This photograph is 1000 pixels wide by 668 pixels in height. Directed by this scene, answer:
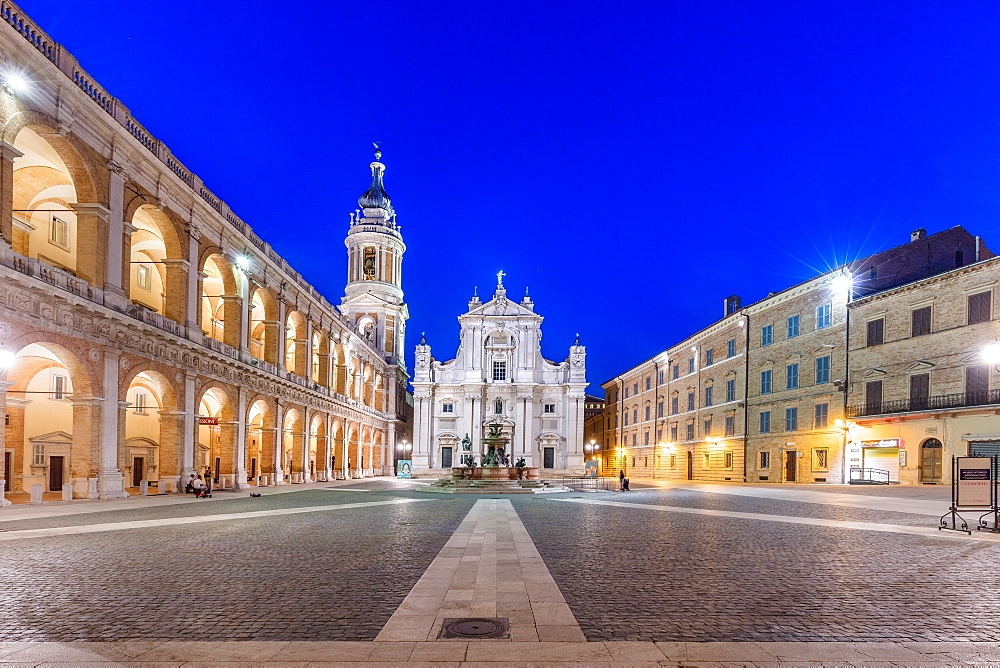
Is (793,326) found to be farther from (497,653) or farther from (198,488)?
(497,653)

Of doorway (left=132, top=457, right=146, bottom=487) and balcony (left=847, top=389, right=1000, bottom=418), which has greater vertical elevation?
balcony (left=847, top=389, right=1000, bottom=418)

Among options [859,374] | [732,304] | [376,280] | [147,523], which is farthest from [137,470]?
[732,304]

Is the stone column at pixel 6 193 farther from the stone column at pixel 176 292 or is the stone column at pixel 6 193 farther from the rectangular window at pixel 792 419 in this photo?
the rectangular window at pixel 792 419

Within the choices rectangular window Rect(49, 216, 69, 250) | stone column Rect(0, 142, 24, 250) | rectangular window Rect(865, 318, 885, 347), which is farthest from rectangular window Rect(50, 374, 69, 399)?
rectangular window Rect(865, 318, 885, 347)

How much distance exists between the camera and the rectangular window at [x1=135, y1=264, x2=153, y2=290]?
32438 mm

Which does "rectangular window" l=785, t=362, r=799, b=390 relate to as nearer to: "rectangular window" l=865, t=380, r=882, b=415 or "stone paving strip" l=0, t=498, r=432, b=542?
"rectangular window" l=865, t=380, r=882, b=415

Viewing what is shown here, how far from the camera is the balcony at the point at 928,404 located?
29.2 meters

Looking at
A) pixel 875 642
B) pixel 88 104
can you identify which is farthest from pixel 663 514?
pixel 88 104

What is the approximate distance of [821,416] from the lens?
38188 millimetres

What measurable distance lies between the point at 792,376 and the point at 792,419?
110 inches

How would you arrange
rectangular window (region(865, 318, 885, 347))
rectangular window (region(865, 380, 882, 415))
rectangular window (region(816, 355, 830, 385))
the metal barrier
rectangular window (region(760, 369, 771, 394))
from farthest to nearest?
rectangular window (region(760, 369, 771, 394)), rectangular window (region(816, 355, 830, 385)), rectangular window (region(865, 318, 885, 347)), rectangular window (region(865, 380, 882, 415)), the metal barrier

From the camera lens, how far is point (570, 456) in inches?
2685

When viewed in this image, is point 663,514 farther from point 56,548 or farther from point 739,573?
point 56,548

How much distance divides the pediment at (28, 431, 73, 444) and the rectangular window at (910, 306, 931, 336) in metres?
41.0
